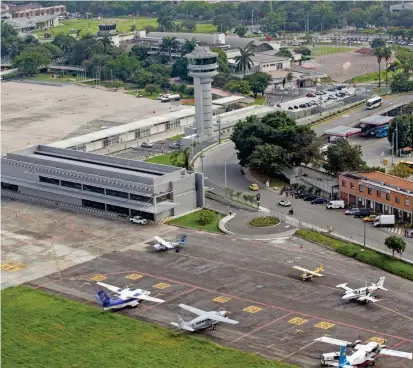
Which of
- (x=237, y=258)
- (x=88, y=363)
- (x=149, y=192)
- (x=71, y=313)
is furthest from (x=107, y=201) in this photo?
(x=88, y=363)

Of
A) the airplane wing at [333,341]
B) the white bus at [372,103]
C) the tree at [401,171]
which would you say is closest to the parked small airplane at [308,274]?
the airplane wing at [333,341]

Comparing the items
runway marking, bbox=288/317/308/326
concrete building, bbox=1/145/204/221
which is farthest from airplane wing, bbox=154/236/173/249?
Answer: runway marking, bbox=288/317/308/326

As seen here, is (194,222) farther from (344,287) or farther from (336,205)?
(344,287)

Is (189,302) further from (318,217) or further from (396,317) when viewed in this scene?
(318,217)

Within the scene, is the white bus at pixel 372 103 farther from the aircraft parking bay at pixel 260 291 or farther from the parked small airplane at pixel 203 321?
the parked small airplane at pixel 203 321

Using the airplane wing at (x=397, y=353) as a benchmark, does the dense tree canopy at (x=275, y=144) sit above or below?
above

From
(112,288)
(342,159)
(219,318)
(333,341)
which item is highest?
(342,159)

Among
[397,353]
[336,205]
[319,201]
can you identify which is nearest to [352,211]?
[336,205]
